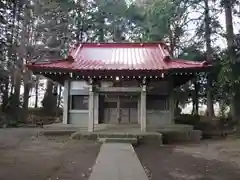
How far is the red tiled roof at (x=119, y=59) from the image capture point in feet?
41.4

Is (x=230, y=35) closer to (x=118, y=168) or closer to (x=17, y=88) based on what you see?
(x=118, y=168)

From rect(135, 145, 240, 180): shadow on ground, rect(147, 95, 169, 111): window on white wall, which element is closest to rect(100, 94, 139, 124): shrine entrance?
rect(147, 95, 169, 111): window on white wall

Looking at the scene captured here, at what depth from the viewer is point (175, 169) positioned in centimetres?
653

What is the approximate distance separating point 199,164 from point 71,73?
7.22 m

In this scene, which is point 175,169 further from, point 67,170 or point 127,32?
point 127,32

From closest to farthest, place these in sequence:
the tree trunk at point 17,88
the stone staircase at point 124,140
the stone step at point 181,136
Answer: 1. the stone staircase at point 124,140
2. the stone step at point 181,136
3. the tree trunk at point 17,88

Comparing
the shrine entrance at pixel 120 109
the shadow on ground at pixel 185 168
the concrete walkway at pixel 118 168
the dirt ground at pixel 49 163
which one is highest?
the shrine entrance at pixel 120 109

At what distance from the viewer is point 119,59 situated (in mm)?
14727

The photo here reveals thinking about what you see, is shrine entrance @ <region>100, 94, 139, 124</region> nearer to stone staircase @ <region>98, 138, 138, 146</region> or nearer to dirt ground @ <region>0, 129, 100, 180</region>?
stone staircase @ <region>98, 138, 138, 146</region>

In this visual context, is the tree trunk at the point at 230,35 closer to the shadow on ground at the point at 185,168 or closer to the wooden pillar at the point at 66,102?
the shadow on ground at the point at 185,168

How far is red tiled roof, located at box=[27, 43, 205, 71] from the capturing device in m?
12.6

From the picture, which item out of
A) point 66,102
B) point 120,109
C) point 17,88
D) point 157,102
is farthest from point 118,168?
point 17,88

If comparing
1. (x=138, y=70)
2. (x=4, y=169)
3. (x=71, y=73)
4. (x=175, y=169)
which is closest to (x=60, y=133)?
(x=71, y=73)

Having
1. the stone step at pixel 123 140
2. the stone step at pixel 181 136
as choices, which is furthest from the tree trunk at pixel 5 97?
the stone step at pixel 181 136
